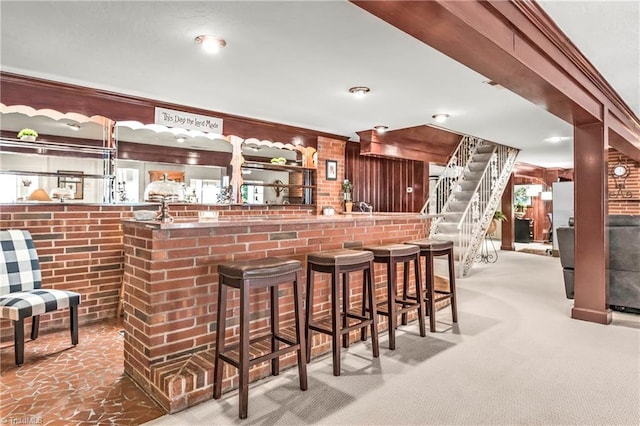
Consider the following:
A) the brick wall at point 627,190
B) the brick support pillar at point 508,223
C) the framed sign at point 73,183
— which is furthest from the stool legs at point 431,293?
the brick support pillar at point 508,223

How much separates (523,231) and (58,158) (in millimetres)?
12461

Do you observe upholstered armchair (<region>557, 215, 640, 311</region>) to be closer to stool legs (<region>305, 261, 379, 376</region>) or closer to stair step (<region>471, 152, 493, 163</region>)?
stool legs (<region>305, 261, 379, 376</region>)

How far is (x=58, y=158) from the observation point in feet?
13.8

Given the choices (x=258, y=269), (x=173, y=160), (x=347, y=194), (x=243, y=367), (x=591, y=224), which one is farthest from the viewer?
(x=347, y=194)

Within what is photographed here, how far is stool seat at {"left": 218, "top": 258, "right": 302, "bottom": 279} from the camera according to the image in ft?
6.83

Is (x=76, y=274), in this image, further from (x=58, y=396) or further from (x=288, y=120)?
(x=288, y=120)

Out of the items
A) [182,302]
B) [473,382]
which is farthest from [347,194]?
[182,302]

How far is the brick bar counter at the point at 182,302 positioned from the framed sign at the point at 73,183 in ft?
6.98

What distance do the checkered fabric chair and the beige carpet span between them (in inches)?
57.7

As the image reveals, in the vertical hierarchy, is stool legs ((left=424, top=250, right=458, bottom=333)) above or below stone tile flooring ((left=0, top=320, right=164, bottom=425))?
above

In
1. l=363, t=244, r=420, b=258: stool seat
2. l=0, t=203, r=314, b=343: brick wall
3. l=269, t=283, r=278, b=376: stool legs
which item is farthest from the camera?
l=0, t=203, r=314, b=343: brick wall

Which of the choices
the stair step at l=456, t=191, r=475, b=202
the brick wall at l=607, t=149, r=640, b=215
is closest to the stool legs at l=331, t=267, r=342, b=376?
the stair step at l=456, t=191, r=475, b=202

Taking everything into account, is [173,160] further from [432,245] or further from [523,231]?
[523,231]

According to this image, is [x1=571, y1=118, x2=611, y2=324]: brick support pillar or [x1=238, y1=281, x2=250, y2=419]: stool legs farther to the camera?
[x1=571, y1=118, x2=611, y2=324]: brick support pillar
